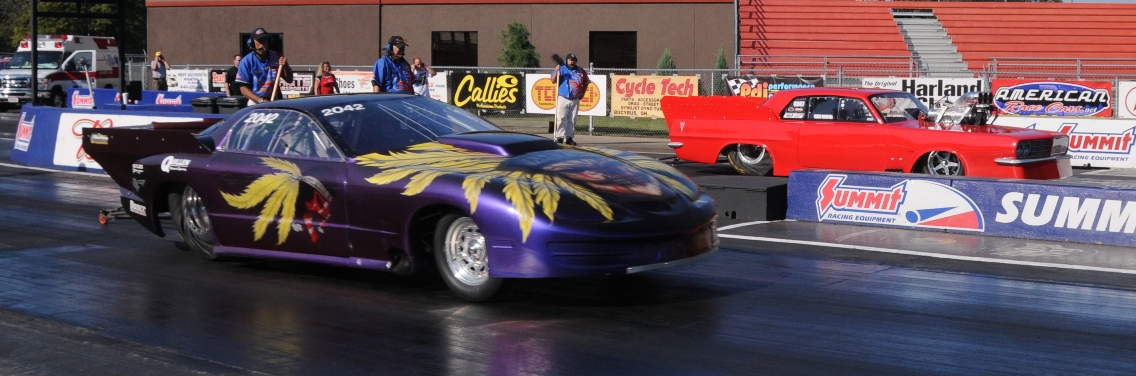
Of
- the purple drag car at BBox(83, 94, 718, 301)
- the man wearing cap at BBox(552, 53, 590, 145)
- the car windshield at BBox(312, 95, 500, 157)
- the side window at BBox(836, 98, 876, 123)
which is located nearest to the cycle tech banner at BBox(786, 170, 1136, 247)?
the side window at BBox(836, 98, 876, 123)

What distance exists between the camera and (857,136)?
13.5 meters

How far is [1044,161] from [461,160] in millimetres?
8243

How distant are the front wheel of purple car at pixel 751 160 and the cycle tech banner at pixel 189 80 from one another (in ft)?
71.6

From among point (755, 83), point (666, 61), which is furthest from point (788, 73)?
point (755, 83)

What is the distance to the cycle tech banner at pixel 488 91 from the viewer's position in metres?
26.4

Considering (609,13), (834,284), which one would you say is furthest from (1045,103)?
(834,284)

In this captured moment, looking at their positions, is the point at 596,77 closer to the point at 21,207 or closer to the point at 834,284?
the point at 21,207

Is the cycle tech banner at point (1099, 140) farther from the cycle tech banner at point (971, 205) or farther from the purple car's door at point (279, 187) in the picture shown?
the purple car's door at point (279, 187)

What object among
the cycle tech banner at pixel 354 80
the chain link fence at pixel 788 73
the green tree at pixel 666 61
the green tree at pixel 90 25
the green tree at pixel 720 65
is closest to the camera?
the chain link fence at pixel 788 73

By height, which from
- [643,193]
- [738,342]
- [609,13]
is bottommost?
[738,342]

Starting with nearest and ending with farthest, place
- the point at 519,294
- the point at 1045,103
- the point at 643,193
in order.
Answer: the point at 643,193 → the point at 519,294 → the point at 1045,103

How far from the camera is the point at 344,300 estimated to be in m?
7.07

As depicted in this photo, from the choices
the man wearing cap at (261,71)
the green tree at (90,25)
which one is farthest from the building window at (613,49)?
the man wearing cap at (261,71)

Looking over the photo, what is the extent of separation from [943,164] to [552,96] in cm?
1368
